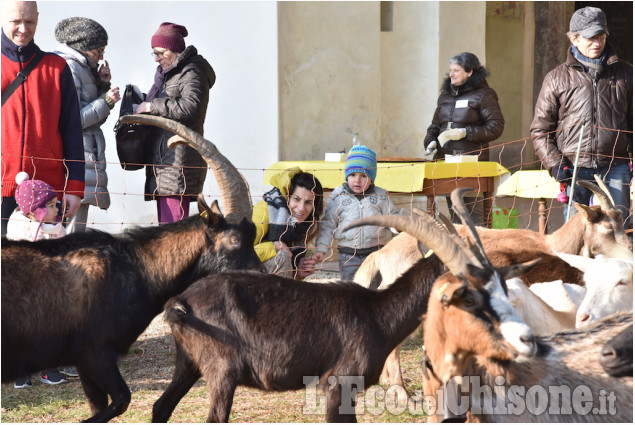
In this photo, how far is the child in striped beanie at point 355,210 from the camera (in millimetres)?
6859

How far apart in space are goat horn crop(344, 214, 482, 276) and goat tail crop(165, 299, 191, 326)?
0.91 metres

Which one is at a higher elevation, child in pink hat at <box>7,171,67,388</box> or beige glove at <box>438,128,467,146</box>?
beige glove at <box>438,128,467,146</box>

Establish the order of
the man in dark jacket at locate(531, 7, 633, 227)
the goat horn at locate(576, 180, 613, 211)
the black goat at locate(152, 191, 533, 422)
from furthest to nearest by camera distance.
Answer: the man in dark jacket at locate(531, 7, 633, 227) < the goat horn at locate(576, 180, 613, 211) < the black goat at locate(152, 191, 533, 422)

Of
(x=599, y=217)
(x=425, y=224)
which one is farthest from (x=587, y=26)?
(x=425, y=224)

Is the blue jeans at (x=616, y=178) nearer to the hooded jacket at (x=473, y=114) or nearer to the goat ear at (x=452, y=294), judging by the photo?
the hooded jacket at (x=473, y=114)

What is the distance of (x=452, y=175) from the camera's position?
8.80 m

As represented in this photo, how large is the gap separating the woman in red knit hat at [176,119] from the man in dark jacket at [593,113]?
2705mm

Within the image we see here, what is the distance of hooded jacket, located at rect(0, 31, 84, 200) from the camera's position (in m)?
5.57

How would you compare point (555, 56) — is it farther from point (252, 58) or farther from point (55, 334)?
point (55, 334)

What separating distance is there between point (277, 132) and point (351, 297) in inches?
232

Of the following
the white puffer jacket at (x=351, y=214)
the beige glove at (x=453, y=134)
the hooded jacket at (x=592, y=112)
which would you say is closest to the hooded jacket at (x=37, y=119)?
the white puffer jacket at (x=351, y=214)

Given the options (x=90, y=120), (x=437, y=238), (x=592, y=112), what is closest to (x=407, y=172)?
(x=592, y=112)

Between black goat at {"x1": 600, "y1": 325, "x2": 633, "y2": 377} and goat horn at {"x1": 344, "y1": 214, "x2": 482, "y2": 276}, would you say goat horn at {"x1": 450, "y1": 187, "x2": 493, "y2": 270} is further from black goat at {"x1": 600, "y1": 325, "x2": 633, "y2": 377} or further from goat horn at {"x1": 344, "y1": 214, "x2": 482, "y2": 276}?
black goat at {"x1": 600, "y1": 325, "x2": 633, "y2": 377}

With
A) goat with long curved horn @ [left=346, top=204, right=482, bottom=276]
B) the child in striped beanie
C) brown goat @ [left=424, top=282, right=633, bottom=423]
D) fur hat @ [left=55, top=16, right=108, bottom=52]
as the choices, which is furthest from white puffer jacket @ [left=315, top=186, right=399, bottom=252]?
brown goat @ [left=424, top=282, right=633, bottom=423]
